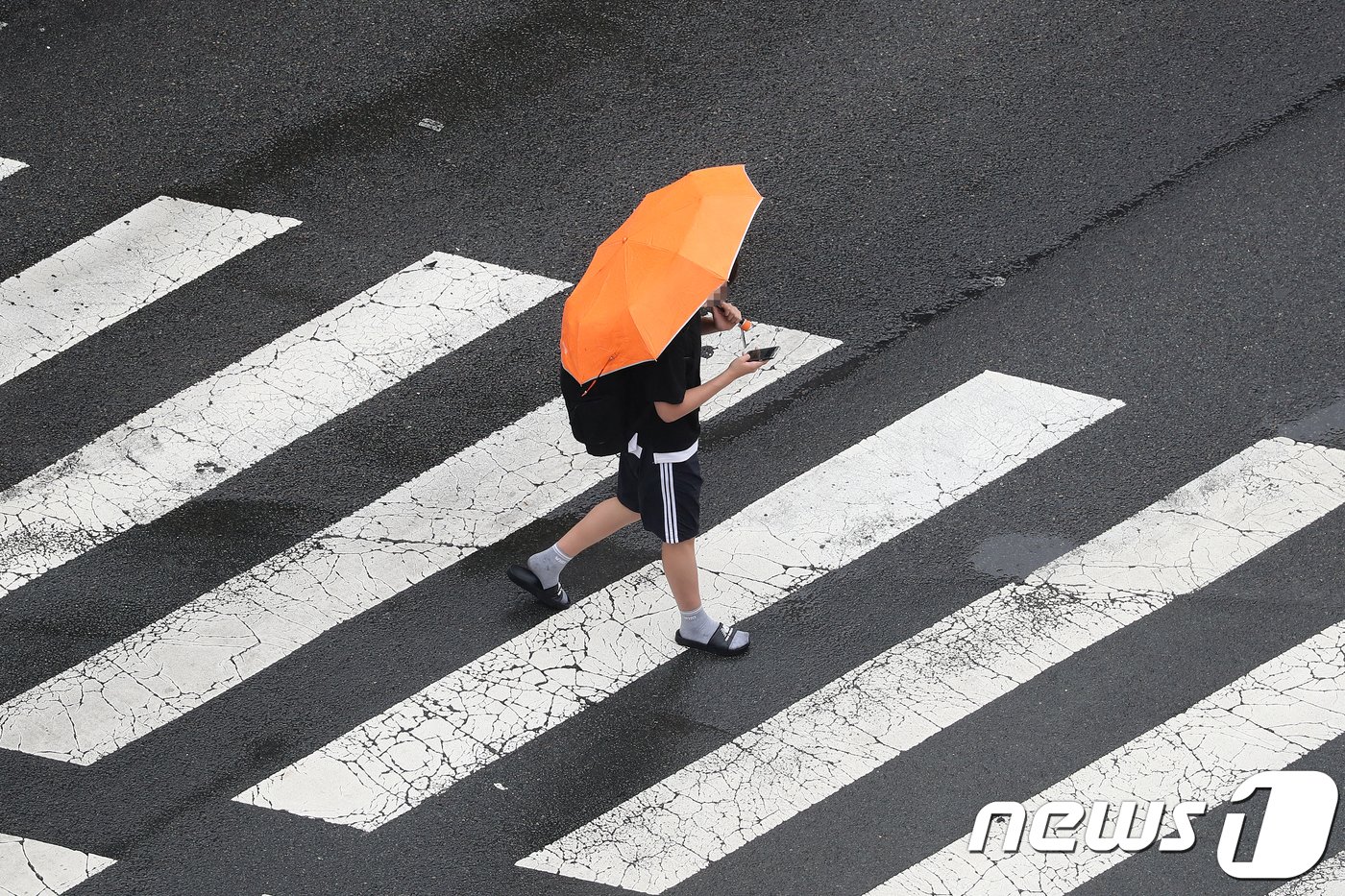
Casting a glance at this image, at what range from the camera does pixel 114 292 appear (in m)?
7.46

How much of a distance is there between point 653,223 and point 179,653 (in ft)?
8.85

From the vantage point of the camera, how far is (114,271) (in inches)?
297

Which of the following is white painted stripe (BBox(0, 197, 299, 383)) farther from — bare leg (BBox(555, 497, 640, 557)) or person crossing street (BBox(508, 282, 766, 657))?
bare leg (BBox(555, 497, 640, 557))

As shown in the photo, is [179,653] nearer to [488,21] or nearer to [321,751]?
[321,751]

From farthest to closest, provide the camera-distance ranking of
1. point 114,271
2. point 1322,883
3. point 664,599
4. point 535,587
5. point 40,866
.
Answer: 1. point 114,271
2. point 664,599
3. point 535,587
4. point 40,866
5. point 1322,883

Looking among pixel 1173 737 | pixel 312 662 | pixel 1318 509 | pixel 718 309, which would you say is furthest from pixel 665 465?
pixel 1318 509

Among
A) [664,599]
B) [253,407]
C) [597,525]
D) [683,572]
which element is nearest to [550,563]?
[597,525]

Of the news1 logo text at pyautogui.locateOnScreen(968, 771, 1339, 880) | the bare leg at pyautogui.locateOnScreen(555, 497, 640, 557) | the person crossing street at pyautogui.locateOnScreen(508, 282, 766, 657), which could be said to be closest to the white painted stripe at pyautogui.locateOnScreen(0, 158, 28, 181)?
the person crossing street at pyautogui.locateOnScreen(508, 282, 766, 657)

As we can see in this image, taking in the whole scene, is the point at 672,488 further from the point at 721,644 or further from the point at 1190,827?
the point at 1190,827

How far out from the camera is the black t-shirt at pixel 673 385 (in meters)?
5.17

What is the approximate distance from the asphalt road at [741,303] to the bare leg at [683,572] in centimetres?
33

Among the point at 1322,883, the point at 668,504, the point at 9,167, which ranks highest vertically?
the point at 9,167

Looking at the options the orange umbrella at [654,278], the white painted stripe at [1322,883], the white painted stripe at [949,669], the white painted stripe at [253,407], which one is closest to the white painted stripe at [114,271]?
the white painted stripe at [253,407]

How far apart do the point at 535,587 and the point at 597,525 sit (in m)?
0.40
